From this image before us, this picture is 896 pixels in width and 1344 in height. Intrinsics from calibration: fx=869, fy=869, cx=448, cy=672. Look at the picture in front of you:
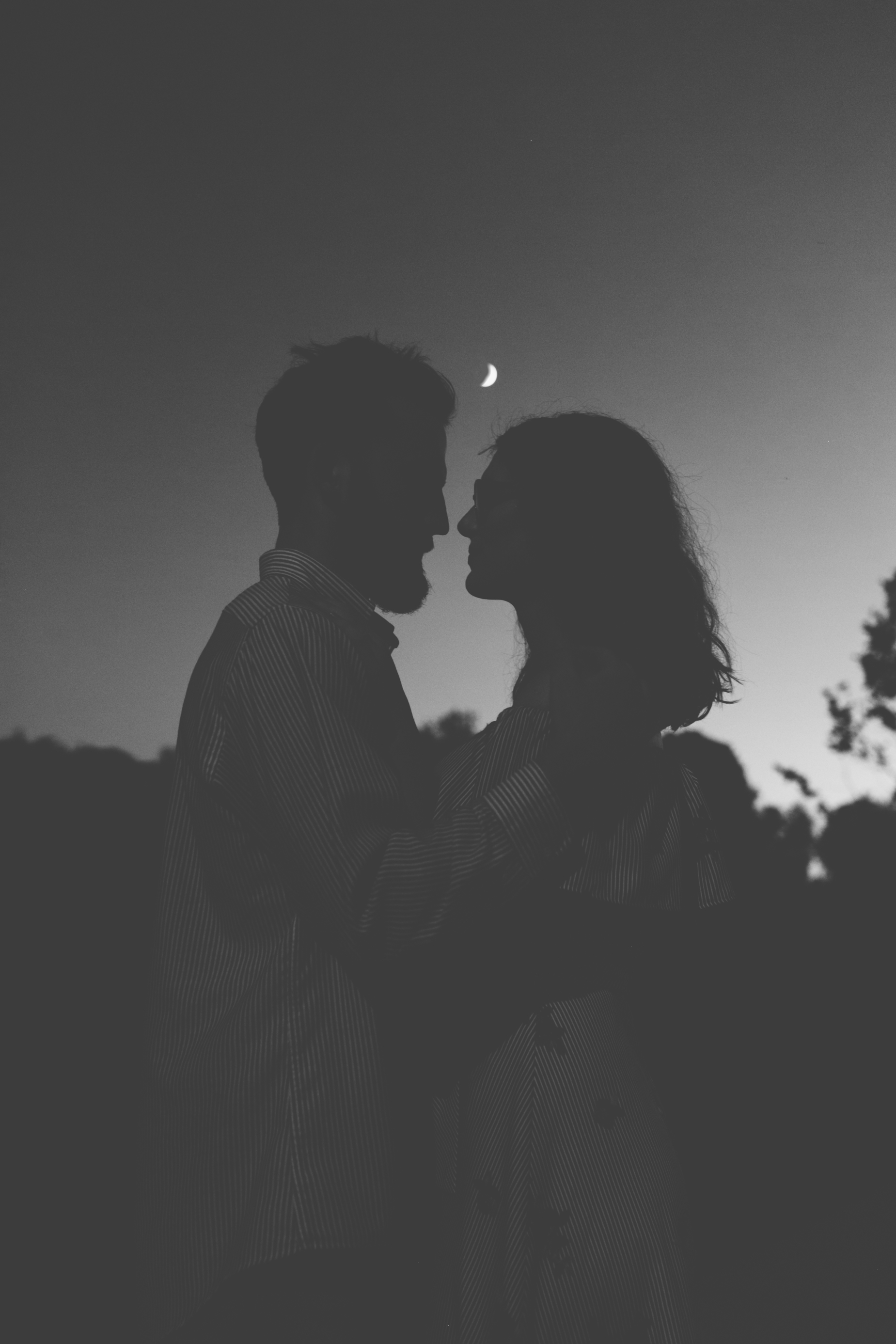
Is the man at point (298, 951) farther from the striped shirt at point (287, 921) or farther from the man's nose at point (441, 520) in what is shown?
the man's nose at point (441, 520)

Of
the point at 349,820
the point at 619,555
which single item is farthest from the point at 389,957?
the point at 619,555

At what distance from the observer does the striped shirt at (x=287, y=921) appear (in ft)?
3.64

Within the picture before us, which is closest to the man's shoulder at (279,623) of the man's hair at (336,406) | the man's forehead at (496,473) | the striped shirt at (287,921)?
the striped shirt at (287,921)

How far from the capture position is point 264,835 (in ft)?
4.16

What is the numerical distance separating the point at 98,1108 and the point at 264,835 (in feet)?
17.7

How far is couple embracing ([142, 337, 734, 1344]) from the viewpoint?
1128 millimetres

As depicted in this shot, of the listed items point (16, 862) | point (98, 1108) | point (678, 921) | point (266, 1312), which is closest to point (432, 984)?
point (266, 1312)

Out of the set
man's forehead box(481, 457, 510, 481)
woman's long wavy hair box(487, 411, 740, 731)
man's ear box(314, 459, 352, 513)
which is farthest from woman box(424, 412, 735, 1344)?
man's ear box(314, 459, 352, 513)

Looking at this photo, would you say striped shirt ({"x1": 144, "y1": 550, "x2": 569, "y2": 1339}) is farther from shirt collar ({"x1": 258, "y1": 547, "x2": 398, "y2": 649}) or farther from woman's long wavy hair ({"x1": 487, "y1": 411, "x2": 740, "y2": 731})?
woman's long wavy hair ({"x1": 487, "y1": 411, "x2": 740, "y2": 731})

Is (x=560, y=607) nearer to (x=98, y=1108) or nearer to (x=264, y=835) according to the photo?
(x=264, y=835)

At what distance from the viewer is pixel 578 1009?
1685 millimetres

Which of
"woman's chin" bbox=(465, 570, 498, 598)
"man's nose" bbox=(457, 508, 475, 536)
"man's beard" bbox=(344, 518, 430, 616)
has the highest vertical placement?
"man's nose" bbox=(457, 508, 475, 536)

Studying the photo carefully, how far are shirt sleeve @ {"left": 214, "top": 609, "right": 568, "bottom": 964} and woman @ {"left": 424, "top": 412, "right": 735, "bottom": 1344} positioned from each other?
9 centimetres

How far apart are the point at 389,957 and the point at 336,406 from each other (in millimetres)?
1254
